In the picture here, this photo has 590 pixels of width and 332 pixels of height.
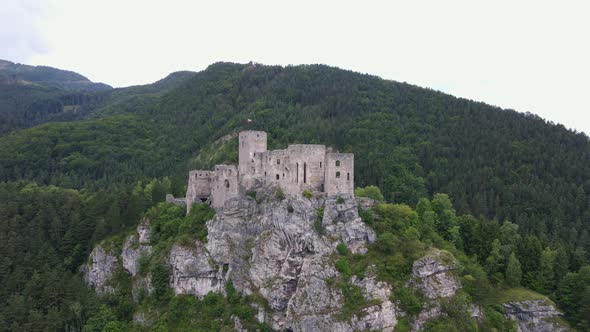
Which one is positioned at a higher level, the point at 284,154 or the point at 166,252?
the point at 284,154

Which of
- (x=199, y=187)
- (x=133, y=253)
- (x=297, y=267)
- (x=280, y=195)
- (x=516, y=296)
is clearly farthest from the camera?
(x=133, y=253)

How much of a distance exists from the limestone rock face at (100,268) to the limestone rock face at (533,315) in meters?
61.1

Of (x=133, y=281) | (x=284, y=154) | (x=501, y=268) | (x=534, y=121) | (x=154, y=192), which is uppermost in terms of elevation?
(x=534, y=121)

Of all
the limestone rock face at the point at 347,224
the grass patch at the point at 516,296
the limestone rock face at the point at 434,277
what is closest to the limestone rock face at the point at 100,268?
the limestone rock face at the point at 347,224

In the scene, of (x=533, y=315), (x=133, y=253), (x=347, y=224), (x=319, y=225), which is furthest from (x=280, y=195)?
(x=533, y=315)

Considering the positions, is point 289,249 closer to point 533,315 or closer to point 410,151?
point 533,315

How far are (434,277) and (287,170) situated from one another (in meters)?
24.6

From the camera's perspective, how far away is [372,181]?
131 m

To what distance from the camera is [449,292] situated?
73.8 m

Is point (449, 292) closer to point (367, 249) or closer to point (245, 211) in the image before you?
point (367, 249)

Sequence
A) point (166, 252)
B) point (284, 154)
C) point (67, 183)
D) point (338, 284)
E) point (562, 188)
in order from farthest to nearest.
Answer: point (67, 183) → point (562, 188) → point (166, 252) → point (284, 154) → point (338, 284)

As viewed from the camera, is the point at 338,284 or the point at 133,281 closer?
the point at 338,284

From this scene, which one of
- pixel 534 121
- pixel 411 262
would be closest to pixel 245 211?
pixel 411 262

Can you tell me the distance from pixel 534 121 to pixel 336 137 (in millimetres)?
58110
